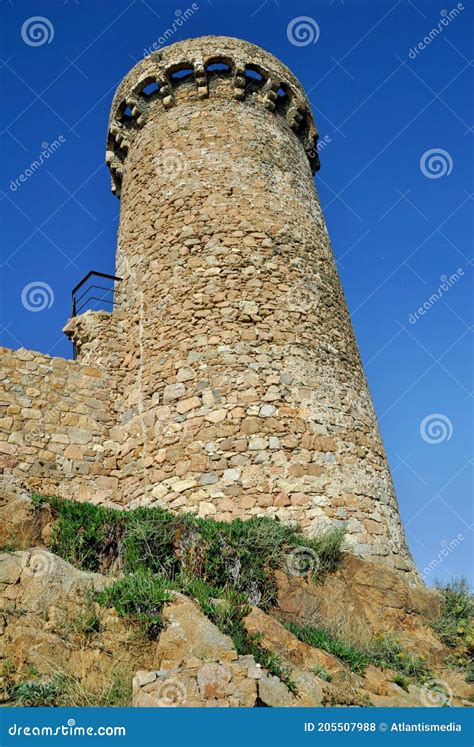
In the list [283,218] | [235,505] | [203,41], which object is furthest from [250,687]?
[203,41]

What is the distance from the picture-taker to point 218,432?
9.23 metres

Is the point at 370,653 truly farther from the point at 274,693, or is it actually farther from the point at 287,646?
the point at 274,693

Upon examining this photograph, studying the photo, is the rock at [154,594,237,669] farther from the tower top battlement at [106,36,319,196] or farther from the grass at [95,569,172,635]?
the tower top battlement at [106,36,319,196]

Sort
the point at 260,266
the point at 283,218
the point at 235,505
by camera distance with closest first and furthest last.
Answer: the point at 235,505 < the point at 260,266 < the point at 283,218

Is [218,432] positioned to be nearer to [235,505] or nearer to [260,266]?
[235,505]

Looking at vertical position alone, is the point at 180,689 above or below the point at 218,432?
below

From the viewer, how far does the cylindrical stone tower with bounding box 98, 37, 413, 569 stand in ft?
29.4

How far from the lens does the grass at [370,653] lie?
6078mm

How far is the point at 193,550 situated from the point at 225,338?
12.1 ft

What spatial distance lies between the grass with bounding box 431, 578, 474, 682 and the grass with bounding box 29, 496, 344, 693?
1510 mm

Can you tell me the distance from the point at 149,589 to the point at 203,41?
11479mm

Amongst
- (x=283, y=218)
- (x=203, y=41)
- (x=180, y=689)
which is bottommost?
(x=180, y=689)

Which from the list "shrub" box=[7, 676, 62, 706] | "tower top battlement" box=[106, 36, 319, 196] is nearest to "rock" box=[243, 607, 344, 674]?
"shrub" box=[7, 676, 62, 706]

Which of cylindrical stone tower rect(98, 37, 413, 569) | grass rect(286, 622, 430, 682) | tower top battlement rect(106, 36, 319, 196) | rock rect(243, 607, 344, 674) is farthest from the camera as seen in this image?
tower top battlement rect(106, 36, 319, 196)
